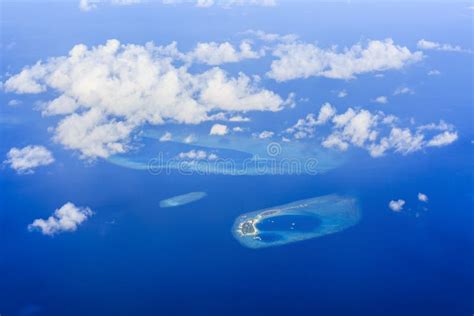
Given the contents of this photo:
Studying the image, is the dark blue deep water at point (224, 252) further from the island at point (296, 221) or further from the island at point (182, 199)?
the island at point (296, 221)

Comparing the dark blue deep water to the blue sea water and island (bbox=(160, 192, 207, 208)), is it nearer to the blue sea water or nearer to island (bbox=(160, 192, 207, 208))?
the blue sea water

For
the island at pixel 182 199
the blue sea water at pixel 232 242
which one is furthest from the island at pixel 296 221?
the island at pixel 182 199

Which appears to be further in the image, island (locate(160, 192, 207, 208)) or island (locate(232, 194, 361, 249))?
island (locate(160, 192, 207, 208))

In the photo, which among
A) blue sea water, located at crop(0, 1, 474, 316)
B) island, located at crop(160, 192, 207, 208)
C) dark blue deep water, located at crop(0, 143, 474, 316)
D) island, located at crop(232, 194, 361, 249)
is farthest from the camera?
island, located at crop(160, 192, 207, 208)

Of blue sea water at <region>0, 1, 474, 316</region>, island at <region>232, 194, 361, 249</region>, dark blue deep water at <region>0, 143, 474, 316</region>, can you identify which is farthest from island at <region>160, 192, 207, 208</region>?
island at <region>232, 194, 361, 249</region>

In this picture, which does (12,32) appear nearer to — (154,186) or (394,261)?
(154,186)

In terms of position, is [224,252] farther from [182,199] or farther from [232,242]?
[182,199]

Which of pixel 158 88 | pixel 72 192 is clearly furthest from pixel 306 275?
pixel 158 88

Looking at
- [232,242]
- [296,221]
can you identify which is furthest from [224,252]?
[296,221]
